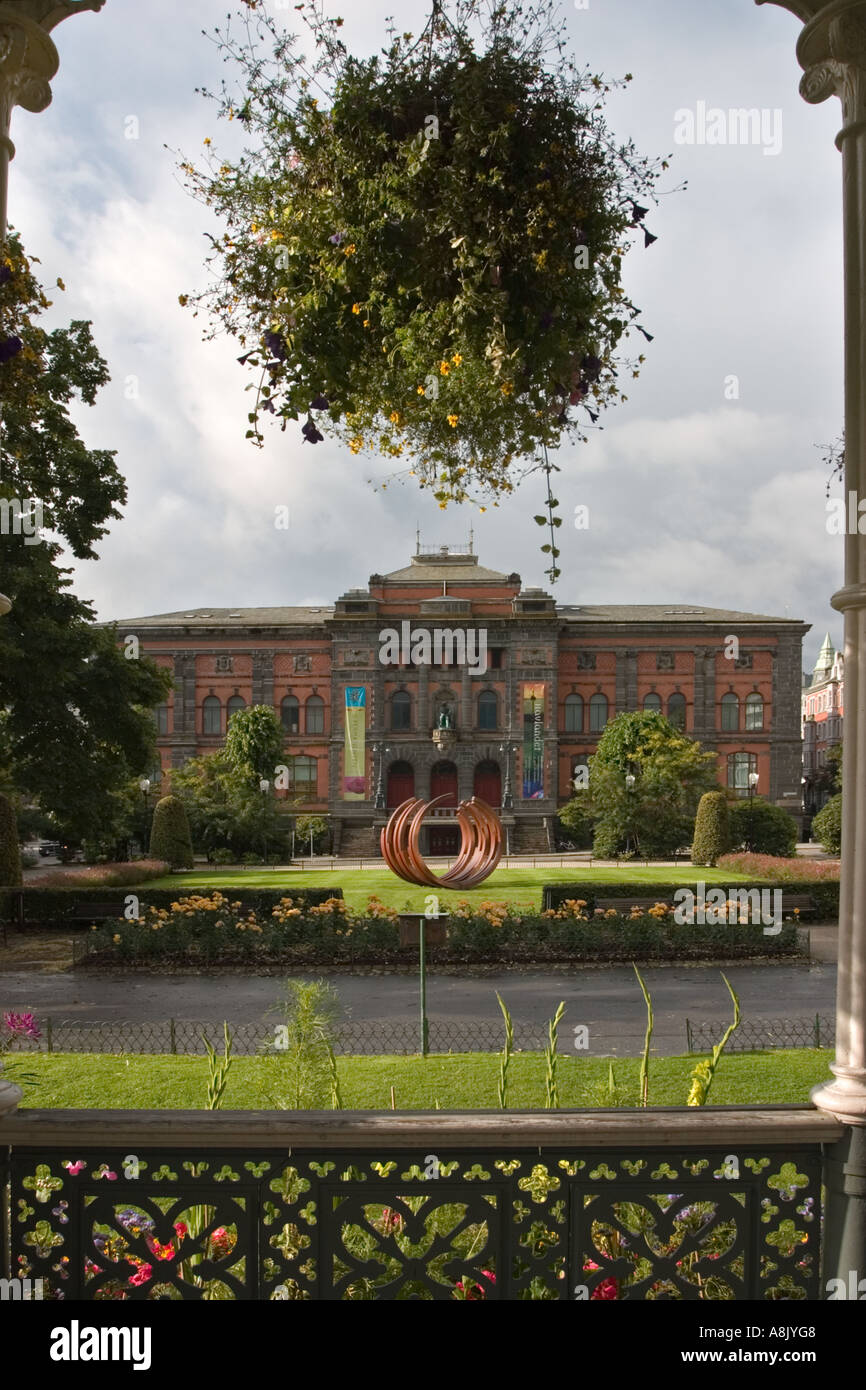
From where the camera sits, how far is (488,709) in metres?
49.1

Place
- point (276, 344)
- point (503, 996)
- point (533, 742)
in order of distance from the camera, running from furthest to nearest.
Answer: point (533, 742)
point (503, 996)
point (276, 344)

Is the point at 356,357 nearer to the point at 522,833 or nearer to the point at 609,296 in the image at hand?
the point at 609,296

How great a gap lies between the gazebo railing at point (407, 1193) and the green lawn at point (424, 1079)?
16.4 ft

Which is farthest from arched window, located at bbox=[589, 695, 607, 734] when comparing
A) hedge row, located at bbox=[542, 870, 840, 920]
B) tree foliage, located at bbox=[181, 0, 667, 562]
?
tree foliage, located at bbox=[181, 0, 667, 562]

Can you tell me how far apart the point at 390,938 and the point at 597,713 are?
33887 millimetres

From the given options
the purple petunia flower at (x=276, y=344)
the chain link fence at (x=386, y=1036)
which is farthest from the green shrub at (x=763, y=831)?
the purple petunia flower at (x=276, y=344)

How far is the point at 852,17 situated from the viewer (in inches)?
127

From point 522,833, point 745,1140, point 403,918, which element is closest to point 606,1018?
point 403,918

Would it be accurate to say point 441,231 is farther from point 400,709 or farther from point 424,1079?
point 400,709

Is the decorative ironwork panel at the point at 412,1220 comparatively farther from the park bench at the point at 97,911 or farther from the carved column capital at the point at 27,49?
the park bench at the point at 97,911

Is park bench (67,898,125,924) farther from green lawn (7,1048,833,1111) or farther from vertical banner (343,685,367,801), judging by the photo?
vertical banner (343,685,367,801)

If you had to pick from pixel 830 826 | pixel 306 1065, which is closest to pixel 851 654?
pixel 306 1065
